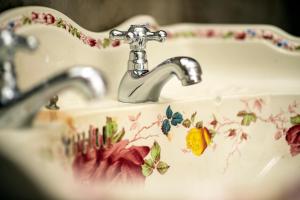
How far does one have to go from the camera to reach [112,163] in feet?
1.93

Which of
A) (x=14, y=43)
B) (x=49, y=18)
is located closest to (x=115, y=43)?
(x=49, y=18)

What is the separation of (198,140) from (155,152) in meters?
0.08

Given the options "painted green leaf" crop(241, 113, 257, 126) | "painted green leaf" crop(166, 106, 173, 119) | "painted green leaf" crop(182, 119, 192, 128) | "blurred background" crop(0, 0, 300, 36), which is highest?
"blurred background" crop(0, 0, 300, 36)

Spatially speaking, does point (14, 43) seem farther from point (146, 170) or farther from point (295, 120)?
point (295, 120)

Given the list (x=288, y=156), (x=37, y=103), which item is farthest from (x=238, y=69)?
(x=37, y=103)

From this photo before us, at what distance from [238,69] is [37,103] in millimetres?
612

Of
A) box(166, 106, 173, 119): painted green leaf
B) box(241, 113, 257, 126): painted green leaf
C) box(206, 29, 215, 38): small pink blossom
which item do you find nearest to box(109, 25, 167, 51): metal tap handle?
box(166, 106, 173, 119): painted green leaf

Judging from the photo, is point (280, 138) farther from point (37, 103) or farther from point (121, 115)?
Result: point (37, 103)

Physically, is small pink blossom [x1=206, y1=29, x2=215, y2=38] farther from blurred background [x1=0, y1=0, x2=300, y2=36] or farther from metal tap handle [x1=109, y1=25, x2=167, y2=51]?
metal tap handle [x1=109, y1=25, x2=167, y2=51]

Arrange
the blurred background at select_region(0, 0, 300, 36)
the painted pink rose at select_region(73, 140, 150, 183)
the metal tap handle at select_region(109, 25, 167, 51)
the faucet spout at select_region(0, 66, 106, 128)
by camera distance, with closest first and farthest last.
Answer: the faucet spout at select_region(0, 66, 106, 128) < the painted pink rose at select_region(73, 140, 150, 183) < the metal tap handle at select_region(109, 25, 167, 51) < the blurred background at select_region(0, 0, 300, 36)

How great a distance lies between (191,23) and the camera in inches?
38.4

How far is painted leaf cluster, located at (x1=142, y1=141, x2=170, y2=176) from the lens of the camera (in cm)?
64

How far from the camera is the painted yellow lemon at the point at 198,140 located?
0.68 metres

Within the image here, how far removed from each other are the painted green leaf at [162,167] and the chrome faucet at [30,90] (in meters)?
0.29
